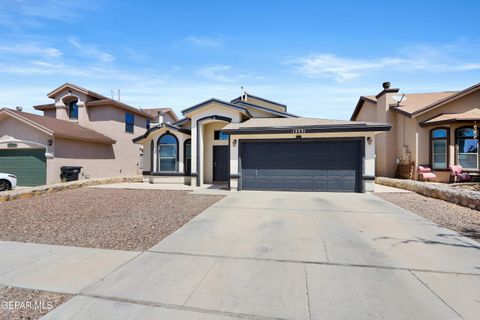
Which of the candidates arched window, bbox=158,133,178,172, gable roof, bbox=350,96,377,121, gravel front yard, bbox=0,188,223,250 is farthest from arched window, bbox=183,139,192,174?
gable roof, bbox=350,96,377,121

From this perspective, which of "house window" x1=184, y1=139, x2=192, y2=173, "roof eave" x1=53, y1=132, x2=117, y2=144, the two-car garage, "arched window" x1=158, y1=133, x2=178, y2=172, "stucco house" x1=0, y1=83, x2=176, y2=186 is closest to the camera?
the two-car garage

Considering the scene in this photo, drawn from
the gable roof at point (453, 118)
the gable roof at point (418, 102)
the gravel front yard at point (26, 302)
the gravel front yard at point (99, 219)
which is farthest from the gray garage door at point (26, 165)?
the gable roof at point (453, 118)

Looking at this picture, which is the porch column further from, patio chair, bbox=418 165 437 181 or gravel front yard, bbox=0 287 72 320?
patio chair, bbox=418 165 437 181

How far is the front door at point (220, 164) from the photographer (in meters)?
16.2

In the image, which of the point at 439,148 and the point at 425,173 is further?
the point at 439,148

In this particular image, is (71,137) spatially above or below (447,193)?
above

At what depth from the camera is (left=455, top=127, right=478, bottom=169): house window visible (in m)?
14.3

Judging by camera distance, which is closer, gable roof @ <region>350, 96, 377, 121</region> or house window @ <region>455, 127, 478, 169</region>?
house window @ <region>455, 127, 478, 169</region>

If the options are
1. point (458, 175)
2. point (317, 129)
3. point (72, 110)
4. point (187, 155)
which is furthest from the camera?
point (72, 110)

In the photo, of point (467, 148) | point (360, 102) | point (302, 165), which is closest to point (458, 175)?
point (467, 148)

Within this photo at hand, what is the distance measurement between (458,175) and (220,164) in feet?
44.5

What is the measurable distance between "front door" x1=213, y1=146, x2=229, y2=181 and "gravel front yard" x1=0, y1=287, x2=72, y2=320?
13.0m

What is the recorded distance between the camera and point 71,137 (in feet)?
57.5

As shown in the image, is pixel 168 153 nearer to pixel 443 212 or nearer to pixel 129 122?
pixel 129 122
